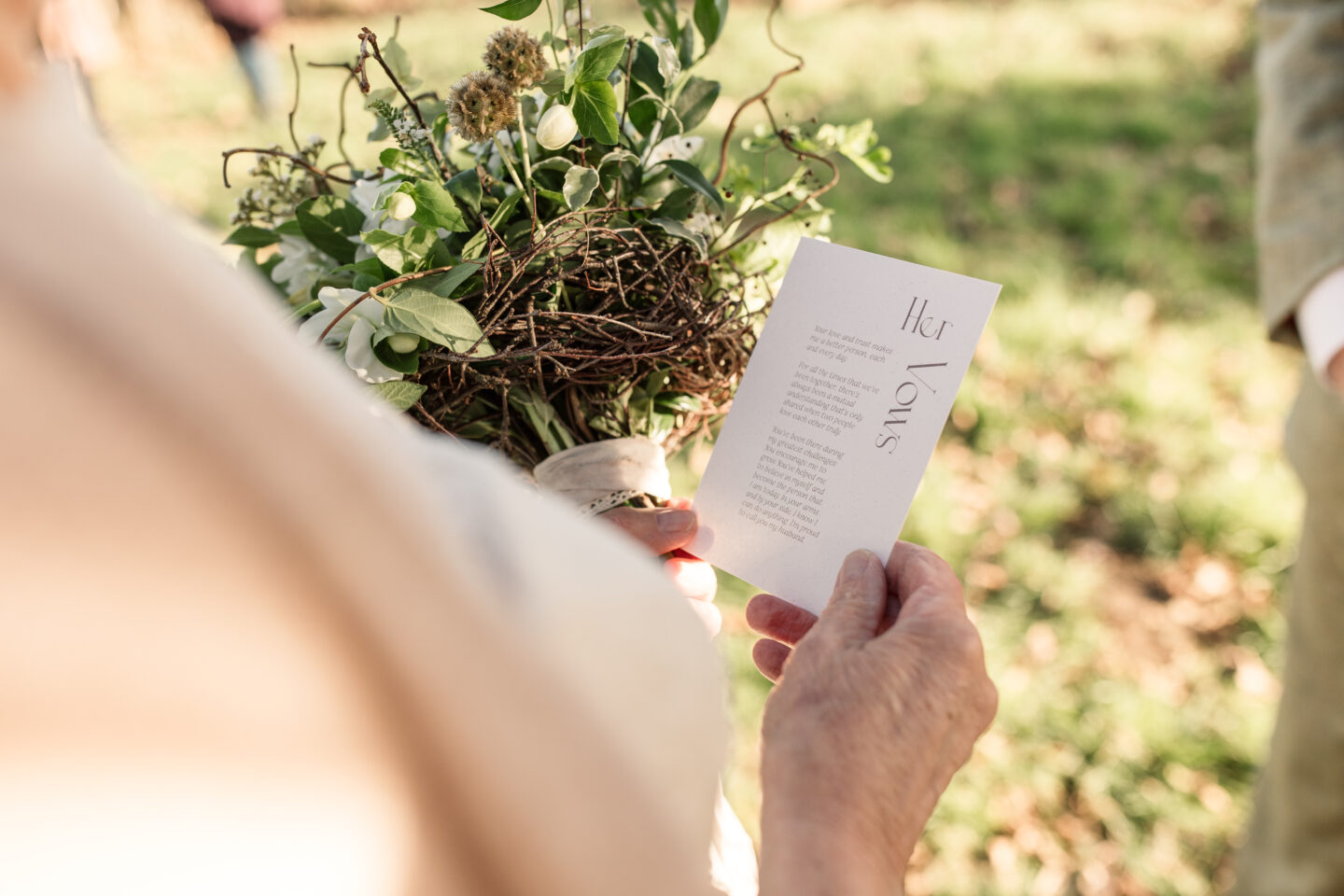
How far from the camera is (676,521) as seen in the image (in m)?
1.01

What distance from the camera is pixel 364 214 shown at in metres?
0.91

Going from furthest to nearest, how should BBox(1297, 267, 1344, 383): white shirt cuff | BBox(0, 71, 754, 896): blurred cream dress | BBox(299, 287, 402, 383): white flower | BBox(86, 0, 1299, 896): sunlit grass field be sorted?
BBox(86, 0, 1299, 896): sunlit grass field < BBox(1297, 267, 1344, 383): white shirt cuff < BBox(299, 287, 402, 383): white flower < BBox(0, 71, 754, 896): blurred cream dress

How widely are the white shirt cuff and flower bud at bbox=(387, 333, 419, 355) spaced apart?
1215mm

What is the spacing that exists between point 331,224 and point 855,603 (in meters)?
0.67

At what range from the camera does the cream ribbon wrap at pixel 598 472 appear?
968 millimetres

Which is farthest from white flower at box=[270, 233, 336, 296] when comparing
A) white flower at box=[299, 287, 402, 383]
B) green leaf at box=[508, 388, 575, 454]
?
green leaf at box=[508, 388, 575, 454]

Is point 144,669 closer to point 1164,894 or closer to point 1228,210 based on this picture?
point 1164,894

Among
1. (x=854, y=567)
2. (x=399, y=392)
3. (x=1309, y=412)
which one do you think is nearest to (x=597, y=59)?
(x=399, y=392)

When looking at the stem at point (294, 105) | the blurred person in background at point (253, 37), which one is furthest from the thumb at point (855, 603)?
the blurred person in background at point (253, 37)

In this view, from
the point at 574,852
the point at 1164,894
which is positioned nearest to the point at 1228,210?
the point at 1164,894

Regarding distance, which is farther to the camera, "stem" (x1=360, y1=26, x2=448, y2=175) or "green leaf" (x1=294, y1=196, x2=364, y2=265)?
"green leaf" (x1=294, y1=196, x2=364, y2=265)

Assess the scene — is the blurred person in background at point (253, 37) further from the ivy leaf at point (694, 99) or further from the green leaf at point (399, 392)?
the green leaf at point (399, 392)

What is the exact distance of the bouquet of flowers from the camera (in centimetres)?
79

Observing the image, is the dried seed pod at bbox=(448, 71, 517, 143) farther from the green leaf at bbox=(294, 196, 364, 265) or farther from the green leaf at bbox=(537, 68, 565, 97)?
the green leaf at bbox=(294, 196, 364, 265)
